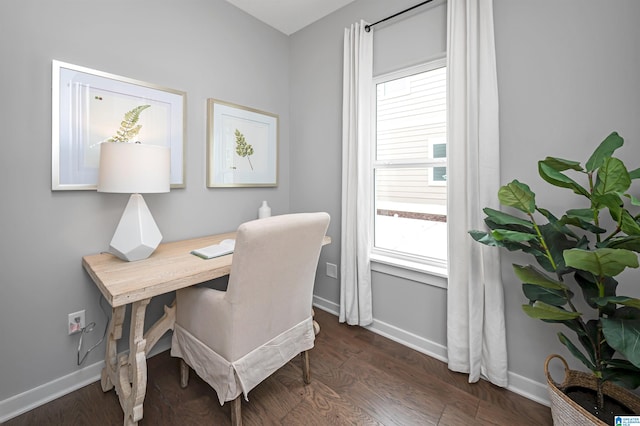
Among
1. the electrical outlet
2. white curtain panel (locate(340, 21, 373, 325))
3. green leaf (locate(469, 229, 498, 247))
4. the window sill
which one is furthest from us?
white curtain panel (locate(340, 21, 373, 325))

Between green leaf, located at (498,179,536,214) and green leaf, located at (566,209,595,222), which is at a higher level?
green leaf, located at (498,179,536,214)

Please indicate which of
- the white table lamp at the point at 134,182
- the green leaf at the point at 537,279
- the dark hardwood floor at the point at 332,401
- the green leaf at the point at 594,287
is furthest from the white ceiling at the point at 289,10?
the dark hardwood floor at the point at 332,401

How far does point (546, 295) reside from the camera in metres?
1.25

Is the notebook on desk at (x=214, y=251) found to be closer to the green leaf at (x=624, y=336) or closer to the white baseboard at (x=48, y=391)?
the white baseboard at (x=48, y=391)

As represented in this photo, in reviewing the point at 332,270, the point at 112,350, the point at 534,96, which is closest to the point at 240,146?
the point at 332,270

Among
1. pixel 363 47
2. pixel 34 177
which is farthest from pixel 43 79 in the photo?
pixel 363 47

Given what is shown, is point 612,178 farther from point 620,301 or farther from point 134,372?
point 134,372

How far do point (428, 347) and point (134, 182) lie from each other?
2.08 meters

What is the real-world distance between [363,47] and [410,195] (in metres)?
1.18

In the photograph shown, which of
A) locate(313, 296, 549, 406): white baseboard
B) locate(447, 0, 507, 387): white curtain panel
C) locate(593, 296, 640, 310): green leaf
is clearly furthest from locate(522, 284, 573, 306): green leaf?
locate(313, 296, 549, 406): white baseboard

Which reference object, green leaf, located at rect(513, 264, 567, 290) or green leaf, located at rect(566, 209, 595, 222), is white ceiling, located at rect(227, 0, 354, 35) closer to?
green leaf, located at rect(566, 209, 595, 222)

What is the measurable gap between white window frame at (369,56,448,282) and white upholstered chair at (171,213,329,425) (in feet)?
2.72

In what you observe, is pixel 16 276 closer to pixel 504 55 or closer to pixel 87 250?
pixel 87 250

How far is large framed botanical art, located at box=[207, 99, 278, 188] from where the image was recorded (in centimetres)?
212
